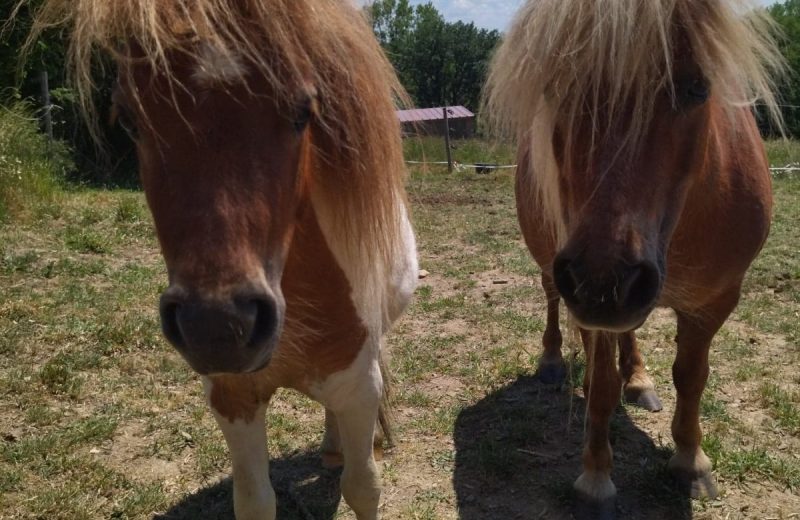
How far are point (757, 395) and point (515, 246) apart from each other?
3.32m

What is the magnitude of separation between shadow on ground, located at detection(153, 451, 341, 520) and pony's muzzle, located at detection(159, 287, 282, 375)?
1513 mm

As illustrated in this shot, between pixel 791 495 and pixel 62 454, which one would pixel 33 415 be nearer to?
pixel 62 454

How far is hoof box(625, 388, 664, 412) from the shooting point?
10.8 feet

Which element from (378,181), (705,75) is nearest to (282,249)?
(378,181)

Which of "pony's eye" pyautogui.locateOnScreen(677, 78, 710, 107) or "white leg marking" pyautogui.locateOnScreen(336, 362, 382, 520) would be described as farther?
"white leg marking" pyautogui.locateOnScreen(336, 362, 382, 520)

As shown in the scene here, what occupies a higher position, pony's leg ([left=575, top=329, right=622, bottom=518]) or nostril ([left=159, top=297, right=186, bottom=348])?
nostril ([left=159, top=297, right=186, bottom=348])

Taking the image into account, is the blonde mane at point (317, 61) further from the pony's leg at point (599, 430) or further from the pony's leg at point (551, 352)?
the pony's leg at point (551, 352)

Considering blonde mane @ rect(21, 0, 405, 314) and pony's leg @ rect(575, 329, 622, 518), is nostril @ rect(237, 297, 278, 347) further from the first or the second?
pony's leg @ rect(575, 329, 622, 518)

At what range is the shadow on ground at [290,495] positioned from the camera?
259 centimetres

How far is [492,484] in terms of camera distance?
2.75m

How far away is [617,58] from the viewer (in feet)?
5.32

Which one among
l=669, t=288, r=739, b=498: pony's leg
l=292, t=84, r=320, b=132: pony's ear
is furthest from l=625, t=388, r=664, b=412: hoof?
l=292, t=84, r=320, b=132: pony's ear

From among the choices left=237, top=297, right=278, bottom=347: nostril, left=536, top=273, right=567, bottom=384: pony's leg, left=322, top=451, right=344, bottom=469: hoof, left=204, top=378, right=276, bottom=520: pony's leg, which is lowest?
left=322, top=451, right=344, bottom=469: hoof

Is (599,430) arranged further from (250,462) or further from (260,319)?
(260,319)
